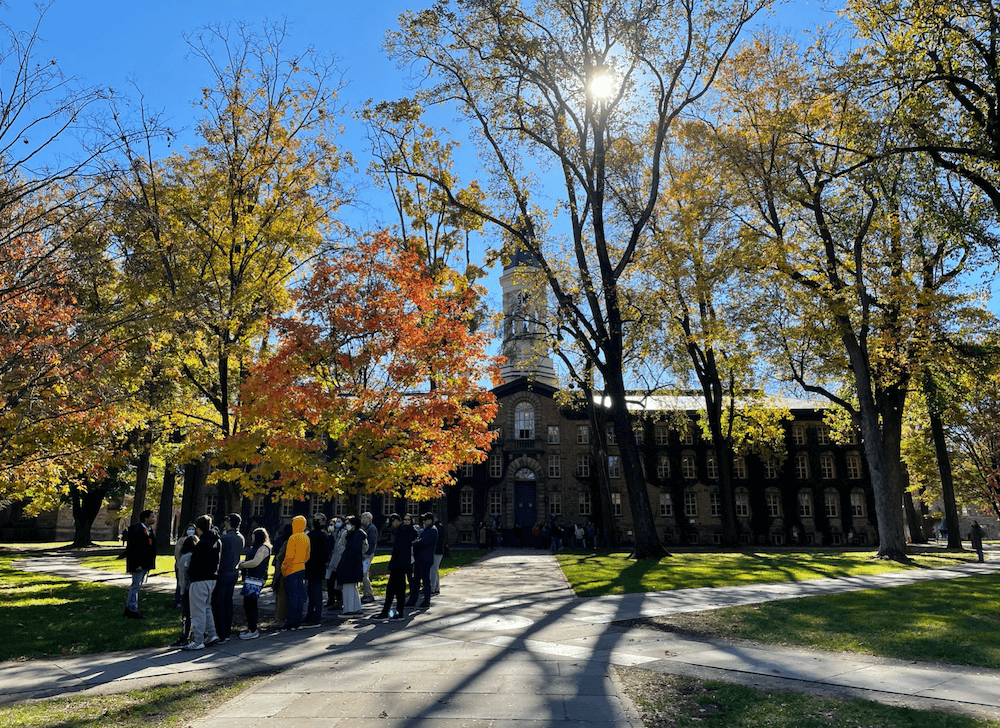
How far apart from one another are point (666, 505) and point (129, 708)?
138 feet

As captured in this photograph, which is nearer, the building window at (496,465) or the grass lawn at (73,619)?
the grass lawn at (73,619)

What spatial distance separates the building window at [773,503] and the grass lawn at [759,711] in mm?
42768

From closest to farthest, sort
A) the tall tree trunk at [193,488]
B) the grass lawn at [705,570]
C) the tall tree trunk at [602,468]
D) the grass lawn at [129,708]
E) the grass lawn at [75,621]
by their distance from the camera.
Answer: the grass lawn at [129,708], the grass lawn at [75,621], the grass lawn at [705,570], the tall tree trunk at [193,488], the tall tree trunk at [602,468]

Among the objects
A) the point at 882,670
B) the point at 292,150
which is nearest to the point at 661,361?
the point at 292,150

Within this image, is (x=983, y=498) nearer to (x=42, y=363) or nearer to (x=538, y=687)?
(x=538, y=687)

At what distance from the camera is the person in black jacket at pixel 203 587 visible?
27.8 ft

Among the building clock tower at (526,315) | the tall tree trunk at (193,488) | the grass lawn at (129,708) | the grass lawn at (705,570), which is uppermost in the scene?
the building clock tower at (526,315)

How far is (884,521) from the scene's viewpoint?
68.5ft

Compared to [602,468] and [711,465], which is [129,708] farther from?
[711,465]

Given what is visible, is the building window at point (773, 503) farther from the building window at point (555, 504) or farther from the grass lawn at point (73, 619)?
the grass lawn at point (73, 619)

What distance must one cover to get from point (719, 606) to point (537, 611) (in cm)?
327

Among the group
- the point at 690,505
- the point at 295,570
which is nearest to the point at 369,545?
the point at 295,570

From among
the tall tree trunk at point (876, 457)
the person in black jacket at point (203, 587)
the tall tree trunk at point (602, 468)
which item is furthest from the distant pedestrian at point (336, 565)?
the tall tree trunk at point (602, 468)

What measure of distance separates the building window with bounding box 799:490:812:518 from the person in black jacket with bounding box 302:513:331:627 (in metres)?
42.5
